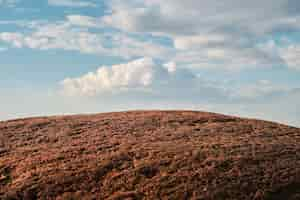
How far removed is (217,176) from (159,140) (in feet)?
31.4

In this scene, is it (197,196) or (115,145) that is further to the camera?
→ (115,145)

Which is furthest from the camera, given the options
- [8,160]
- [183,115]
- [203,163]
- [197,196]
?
[183,115]

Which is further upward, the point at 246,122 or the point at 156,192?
the point at 246,122

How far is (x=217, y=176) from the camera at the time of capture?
2406 cm

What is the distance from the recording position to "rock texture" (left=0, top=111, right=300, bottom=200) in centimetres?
2319

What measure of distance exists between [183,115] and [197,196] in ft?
74.4

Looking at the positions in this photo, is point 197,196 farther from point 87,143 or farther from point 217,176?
point 87,143

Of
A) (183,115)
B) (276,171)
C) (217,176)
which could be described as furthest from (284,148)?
(183,115)

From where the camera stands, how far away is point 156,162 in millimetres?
26594

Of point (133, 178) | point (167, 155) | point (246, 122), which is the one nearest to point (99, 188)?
point (133, 178)

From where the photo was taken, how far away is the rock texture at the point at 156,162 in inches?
913

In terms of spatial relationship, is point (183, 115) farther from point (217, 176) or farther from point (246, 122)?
point (217, 176)

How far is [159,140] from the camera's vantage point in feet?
109

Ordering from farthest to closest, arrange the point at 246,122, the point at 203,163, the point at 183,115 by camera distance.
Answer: the point at 183,115
the point at 246,122
the point at 203,163
